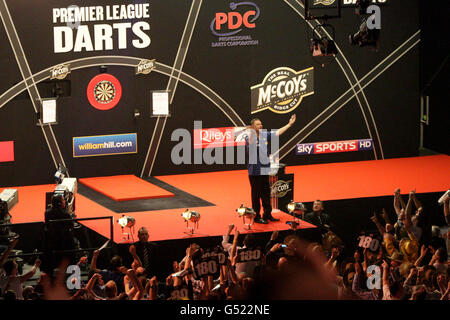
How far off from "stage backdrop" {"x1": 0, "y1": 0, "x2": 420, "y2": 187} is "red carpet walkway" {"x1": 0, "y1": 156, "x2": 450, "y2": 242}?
0.48m

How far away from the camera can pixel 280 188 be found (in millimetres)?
12969

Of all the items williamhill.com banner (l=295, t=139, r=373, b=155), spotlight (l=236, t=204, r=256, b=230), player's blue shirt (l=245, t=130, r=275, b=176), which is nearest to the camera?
spotlight (l=236, t=204, r=256, b=230)

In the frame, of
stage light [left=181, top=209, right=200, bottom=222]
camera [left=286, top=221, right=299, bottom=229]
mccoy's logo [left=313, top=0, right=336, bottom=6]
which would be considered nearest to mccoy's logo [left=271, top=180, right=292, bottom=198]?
camera [left=286, top=221, right=299, bottom=229]

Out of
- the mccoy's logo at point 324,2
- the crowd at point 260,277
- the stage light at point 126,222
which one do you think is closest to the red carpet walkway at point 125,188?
the stage light at point 126,222

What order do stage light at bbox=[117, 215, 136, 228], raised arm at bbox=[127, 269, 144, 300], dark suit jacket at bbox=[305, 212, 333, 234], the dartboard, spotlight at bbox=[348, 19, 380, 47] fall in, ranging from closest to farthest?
raised arm at bbox=[127, 269, 144, 300]
stage light at bbox=[117, 215, 136, 228]
dark suit jacket at bbox=[305, 212, 333, 234]
spotlight at bbox=[348, 19, 380, 47]
the dartboard

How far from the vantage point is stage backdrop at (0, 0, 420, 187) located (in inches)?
593

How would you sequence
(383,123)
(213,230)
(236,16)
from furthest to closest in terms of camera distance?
1. (383,123)
2. (236,16)
3. (213,230)

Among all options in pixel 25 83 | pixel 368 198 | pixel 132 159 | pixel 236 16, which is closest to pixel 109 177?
pixel 132 159

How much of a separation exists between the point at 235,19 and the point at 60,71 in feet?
10.5

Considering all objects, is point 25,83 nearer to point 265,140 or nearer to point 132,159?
point 132,159

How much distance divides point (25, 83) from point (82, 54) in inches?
41.9

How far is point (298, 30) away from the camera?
16.4 metres

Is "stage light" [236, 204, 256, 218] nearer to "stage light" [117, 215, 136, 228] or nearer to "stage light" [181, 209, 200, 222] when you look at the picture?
"stage light" [181, 209, 200, 222]

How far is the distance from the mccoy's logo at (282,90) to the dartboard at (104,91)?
248 cm
